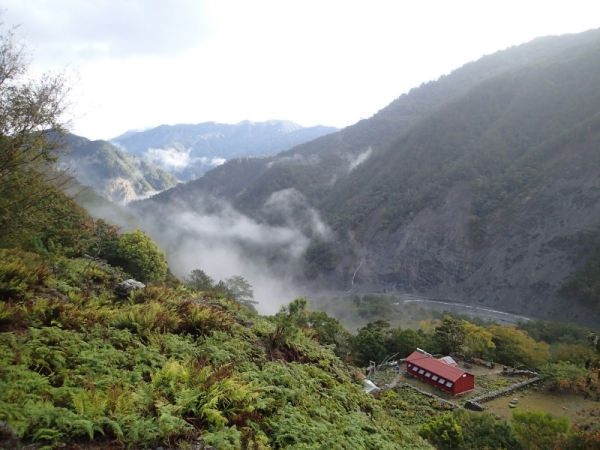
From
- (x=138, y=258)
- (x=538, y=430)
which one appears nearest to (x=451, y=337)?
(x=538, y=430)

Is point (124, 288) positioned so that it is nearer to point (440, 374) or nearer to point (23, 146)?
point (23, 146)

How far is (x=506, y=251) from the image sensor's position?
63.4 metres

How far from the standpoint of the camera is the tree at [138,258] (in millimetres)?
24188

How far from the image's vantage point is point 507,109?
299ft

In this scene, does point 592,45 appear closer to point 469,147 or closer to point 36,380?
point 469,147

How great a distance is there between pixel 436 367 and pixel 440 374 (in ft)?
3.11

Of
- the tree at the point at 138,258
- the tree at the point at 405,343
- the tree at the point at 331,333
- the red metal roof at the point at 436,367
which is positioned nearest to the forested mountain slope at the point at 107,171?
the tree at the point at 138,258

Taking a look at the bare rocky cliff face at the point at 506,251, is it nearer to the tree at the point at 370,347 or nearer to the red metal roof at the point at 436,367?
the tree at the point at 370,347

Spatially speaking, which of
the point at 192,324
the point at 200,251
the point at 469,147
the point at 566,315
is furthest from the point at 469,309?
the point at 200,251

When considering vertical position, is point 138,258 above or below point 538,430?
above

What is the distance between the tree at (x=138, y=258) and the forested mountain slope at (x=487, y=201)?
55.6m

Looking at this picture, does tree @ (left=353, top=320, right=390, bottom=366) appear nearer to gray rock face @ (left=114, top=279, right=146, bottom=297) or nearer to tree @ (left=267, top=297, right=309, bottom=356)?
tree @ (left=267, top=297, right=309, bottom=356)

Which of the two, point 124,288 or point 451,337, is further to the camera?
point 451,337

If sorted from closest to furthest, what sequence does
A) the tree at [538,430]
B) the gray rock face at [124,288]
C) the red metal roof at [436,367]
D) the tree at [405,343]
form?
the gray rock face at [124,288], the tree at [538,430], the red metal roof at [436,367], the tree at [405,343]
